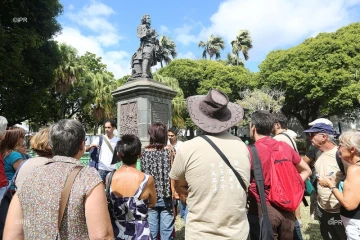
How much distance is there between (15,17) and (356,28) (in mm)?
29347

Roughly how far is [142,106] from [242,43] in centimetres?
4378

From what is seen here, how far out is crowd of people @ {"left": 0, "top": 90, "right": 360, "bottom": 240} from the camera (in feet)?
5.39

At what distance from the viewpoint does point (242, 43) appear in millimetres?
48688

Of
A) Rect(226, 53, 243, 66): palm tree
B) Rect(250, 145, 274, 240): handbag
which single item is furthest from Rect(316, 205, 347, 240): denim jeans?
Rect(226, 53, 243, 66): palm tree

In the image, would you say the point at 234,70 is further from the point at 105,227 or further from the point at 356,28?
the point at 105,227

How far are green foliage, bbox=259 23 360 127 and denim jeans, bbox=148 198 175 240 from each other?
2664 cm

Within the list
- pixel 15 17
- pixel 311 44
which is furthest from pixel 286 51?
pixel 15 17

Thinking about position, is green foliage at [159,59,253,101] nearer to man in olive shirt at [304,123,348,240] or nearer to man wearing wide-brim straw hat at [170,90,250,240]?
man in olive shirt at [304,123,348,240]

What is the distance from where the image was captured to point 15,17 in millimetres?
15258

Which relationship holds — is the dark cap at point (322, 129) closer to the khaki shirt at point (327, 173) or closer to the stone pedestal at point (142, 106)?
the khaki shirt at point (327, 173)

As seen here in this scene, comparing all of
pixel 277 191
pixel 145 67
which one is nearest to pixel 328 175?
pixel 277 191

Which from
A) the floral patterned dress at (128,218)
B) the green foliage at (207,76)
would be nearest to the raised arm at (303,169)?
the floral patterned dress at (128,218)

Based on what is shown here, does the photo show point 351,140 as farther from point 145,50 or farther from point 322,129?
point 145,50

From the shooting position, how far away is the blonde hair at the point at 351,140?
2484 mm
